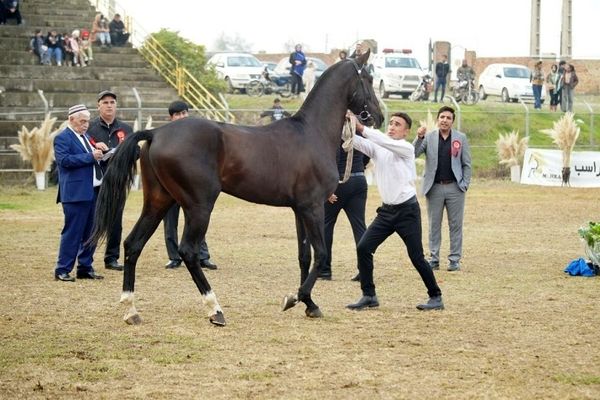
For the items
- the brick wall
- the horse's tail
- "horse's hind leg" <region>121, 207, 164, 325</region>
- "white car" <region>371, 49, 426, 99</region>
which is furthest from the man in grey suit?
the brick wall

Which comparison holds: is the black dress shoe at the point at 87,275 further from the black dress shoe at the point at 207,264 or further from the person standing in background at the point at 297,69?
the person standing in background at the point at 297,69

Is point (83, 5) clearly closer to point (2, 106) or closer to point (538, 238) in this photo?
point (2, 106)

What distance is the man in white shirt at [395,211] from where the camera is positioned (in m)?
10.2

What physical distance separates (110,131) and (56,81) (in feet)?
68.9

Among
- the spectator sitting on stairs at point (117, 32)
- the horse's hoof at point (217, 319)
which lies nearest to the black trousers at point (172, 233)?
the horse's hoof at point (217, 319)

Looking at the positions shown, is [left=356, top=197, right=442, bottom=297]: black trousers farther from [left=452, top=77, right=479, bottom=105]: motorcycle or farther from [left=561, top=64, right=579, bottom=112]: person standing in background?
[left=452, top=77, right=479, bottom=105]: motorcycle

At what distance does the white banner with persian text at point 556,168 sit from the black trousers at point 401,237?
18.4 metres

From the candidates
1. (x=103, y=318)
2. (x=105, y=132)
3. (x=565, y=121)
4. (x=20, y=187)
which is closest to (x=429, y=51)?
(x=565, y=121)

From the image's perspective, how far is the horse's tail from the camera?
975 cm

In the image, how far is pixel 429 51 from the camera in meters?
50.3

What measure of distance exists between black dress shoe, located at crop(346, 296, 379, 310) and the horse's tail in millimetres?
2453

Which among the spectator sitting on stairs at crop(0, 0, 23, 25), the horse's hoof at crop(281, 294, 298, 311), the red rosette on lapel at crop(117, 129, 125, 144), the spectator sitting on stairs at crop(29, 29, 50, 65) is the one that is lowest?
the horse's hoof at crop(281, 294, 298, 311)

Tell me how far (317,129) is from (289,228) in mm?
8597

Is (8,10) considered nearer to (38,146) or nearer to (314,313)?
(38,146)
